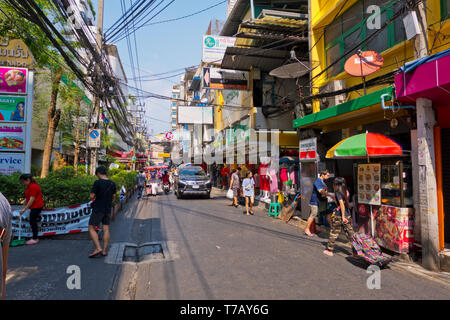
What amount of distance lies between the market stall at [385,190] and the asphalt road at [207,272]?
3.55 ft

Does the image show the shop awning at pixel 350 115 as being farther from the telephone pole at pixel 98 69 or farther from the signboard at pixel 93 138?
the telephone pole at pixel 98 69

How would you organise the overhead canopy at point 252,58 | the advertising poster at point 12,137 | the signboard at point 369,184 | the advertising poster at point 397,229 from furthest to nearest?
the overhead canopy at point 252,58, the advertising poster at point 12,137, the signboard at point 369,184, the advertising poster at point 397,229

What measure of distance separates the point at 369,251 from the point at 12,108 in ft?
33.1

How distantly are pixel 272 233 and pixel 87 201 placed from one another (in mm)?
5106

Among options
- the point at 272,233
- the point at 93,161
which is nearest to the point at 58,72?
the point at 93,161

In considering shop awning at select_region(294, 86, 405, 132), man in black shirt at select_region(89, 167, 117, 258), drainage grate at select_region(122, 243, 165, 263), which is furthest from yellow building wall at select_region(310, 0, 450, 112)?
man in black shirt at select_region(89, 167, 117, 258)

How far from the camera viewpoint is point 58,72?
12914 mm

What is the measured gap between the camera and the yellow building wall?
618 cm

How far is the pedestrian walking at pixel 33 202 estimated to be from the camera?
6.48 m

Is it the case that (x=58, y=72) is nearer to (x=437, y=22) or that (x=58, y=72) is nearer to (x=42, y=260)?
(x=42, y=260)

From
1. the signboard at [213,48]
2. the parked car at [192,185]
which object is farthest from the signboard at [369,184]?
the signboard at [213,48]

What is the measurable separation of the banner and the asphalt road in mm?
214

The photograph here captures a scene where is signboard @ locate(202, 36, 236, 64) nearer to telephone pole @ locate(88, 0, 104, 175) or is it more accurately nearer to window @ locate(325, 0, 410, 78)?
telephone pole @ locate(88, 0, 104, 175)

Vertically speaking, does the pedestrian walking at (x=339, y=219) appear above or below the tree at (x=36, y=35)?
below
